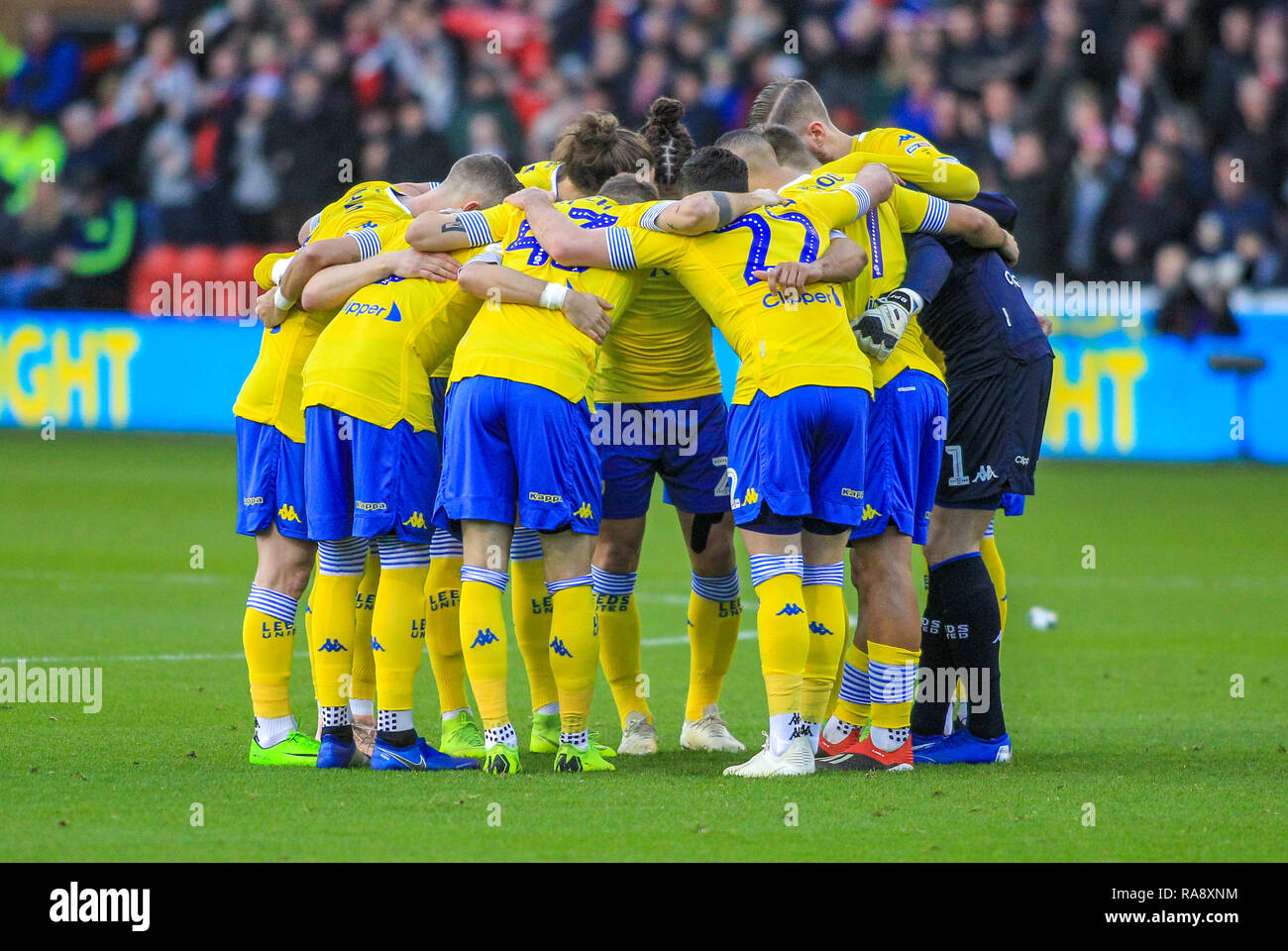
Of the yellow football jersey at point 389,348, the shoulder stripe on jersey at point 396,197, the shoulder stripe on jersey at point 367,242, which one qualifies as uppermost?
the shoulder stripe on jersey at point 396,197

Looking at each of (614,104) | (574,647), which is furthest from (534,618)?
(614,104)

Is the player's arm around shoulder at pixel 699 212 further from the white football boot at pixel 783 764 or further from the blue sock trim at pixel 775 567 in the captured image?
the white football boot at pixel 783 764

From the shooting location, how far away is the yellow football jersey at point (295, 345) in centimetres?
712

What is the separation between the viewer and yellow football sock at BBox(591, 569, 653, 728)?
7656 mm

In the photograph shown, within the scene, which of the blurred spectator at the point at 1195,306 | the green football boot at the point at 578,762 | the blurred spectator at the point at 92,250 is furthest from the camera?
the blurred spectator at the point at 92,250

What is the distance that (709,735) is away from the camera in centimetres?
756

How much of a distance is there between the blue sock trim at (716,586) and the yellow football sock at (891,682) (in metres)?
0.89

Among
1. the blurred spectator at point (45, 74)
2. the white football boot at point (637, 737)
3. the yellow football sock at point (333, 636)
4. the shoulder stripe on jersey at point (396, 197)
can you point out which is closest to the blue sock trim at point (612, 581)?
the white football boot at point (637, 737)

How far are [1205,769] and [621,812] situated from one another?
243cm

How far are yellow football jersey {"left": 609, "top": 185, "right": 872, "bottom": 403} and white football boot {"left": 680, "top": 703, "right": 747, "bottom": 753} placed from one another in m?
1.52

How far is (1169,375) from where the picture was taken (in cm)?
1842

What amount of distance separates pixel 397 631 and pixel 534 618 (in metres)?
0.78

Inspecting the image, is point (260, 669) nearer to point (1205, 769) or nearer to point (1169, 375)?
point (1205, 769)

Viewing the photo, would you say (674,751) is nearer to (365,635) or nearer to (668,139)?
(365,635)
